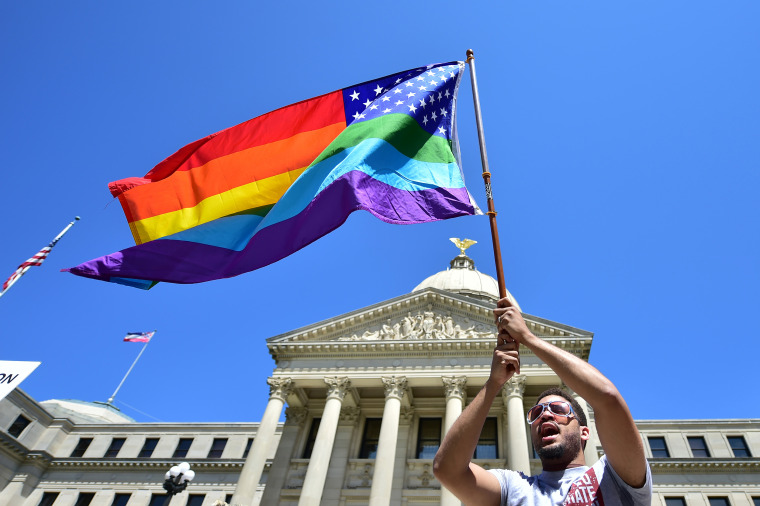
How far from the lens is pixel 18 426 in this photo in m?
46.9

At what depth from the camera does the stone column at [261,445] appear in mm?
26600

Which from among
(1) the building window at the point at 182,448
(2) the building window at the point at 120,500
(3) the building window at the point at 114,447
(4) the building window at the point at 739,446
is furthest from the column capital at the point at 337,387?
(4) the building window at the point at 739,446

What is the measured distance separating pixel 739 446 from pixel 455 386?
25357 mm

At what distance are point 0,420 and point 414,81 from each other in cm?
5120

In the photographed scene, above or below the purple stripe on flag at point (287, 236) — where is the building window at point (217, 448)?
above

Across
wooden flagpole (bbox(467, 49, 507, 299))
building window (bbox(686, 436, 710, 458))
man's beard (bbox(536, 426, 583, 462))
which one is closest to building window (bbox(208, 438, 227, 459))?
building window (bbox(686, 436, 710, 458))

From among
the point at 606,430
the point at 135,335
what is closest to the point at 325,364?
the point at 135,335

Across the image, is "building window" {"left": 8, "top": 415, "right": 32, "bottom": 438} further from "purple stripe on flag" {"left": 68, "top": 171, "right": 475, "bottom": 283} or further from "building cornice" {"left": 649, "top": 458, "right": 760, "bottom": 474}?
"building cornice" {"left": 649, "top": 458, "right": 760, "bottom": 474}

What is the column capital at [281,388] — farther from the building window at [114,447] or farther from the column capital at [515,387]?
the building window at [114,447]

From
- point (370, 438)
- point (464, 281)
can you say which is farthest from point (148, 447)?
point (464, 281)

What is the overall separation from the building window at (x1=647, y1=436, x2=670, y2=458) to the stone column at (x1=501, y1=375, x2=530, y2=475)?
→ 17.5 meters

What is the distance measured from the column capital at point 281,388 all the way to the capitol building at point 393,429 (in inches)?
2.4

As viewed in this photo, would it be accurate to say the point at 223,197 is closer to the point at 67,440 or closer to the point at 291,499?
the point at 291,499

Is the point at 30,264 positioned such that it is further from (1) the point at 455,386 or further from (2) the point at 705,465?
(2) the point at 705,465
